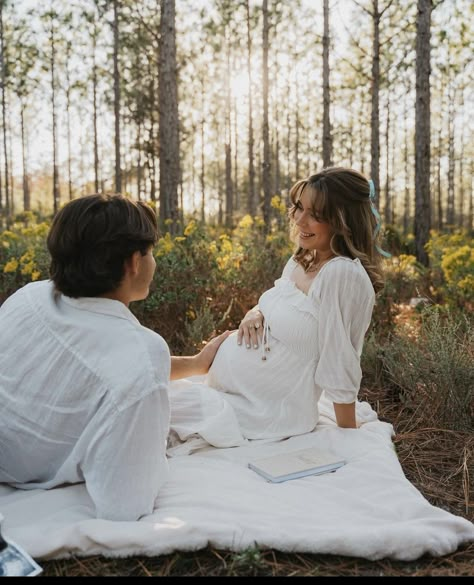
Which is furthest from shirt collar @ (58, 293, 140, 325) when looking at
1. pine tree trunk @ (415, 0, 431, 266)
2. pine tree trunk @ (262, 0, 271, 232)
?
pine tree trunk @ (262, 0, 271, 232)

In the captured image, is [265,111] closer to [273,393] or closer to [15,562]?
[273,393]

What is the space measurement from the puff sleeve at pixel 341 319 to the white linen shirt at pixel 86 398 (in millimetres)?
935

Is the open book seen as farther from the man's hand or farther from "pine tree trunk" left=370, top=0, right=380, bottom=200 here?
"pine tree trunk" left=370, top=0, right=380, bottom=200

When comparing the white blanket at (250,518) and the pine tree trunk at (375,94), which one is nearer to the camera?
the white blanket at (250,518)

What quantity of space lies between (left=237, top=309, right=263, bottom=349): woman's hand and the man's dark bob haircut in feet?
3.37

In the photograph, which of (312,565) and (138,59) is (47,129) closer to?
(138,59)

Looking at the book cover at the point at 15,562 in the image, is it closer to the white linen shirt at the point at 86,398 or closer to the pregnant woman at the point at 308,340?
the white linen shirt at the point at 86,398

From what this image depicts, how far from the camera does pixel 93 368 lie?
6.39 ft

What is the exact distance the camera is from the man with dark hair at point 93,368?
6.24 ft

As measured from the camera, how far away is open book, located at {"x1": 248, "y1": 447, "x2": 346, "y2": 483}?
239 centimetres

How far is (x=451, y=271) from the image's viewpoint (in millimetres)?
5441

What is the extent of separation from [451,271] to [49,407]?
4342 millimetres

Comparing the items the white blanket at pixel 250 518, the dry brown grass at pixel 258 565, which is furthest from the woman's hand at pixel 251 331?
the dry brown grass at pixel 258 565

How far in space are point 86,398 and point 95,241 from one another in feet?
1.72
